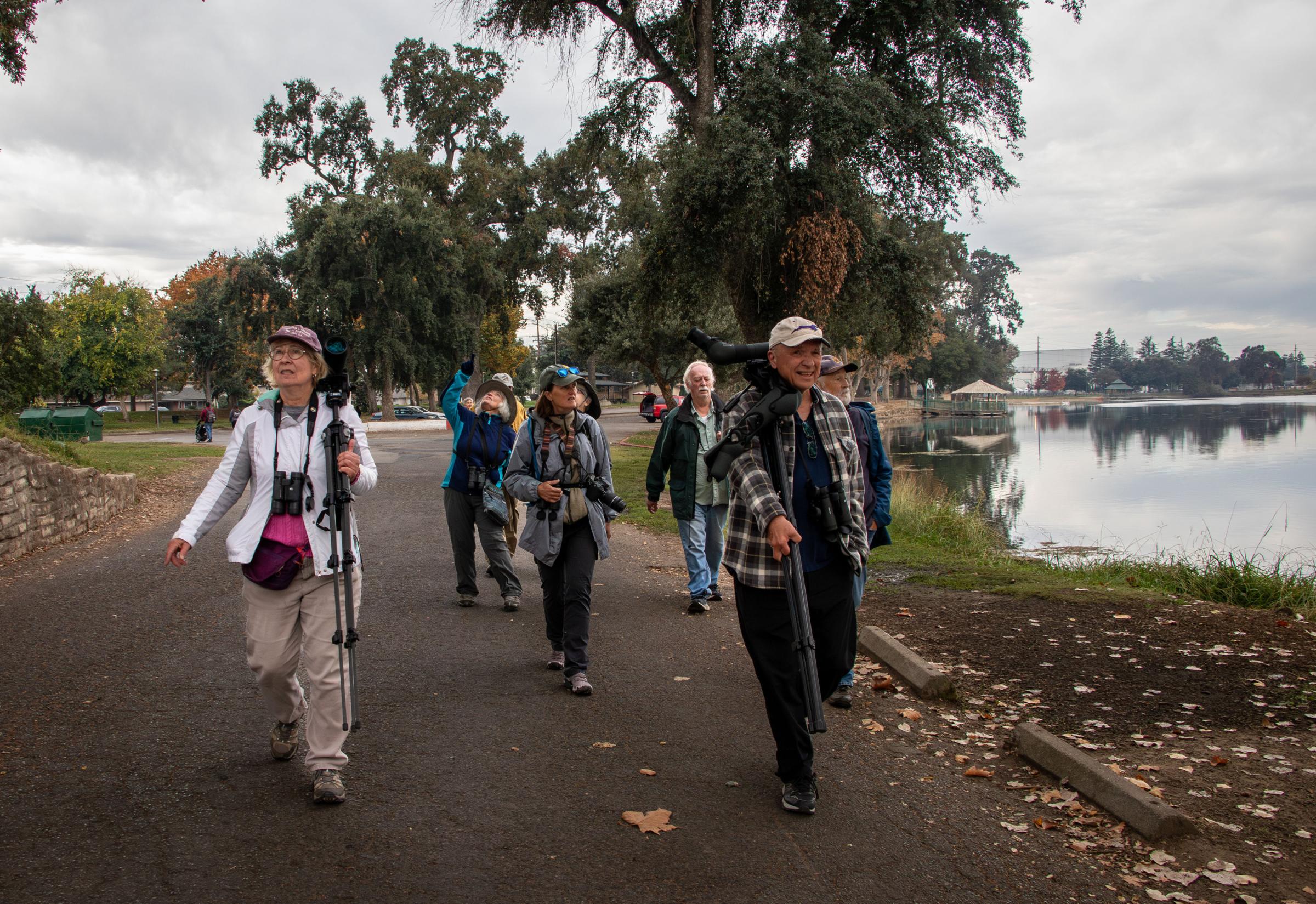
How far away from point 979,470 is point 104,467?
81.1 ft

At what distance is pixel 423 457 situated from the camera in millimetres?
25672

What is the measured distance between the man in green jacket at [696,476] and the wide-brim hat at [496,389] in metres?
1.38

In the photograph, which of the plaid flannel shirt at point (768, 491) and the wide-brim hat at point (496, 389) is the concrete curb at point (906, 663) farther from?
the wide-brim hat at point (496, 389)

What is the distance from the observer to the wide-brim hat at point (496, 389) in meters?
8.10

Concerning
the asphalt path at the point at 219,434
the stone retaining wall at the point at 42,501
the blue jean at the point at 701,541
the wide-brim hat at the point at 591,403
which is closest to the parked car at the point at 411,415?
the asphalt path at the point at 219,434

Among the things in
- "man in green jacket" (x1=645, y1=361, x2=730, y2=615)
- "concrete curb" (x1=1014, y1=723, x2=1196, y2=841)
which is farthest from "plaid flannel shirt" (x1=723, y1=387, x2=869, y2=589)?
"man in green jacket" (x1=645, y1=361, x2=730, y2=615)

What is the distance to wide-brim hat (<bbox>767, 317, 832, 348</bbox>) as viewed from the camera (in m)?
4.08

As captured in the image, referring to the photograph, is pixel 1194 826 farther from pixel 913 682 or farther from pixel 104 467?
pixel 104 467

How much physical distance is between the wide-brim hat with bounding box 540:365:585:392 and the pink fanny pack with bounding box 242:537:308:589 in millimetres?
2169

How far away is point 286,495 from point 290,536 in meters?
0.18

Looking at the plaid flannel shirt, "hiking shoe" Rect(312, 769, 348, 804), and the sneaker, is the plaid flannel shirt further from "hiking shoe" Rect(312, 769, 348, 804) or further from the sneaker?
"hiking shoe" Rect(312, 769, 348, 804)

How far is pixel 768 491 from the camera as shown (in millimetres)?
4047

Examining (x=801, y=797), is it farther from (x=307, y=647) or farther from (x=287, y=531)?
(x=287, y=531)

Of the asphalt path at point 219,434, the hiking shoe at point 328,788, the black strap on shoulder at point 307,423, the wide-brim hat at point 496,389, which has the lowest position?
the asphalt path at point 219,434
